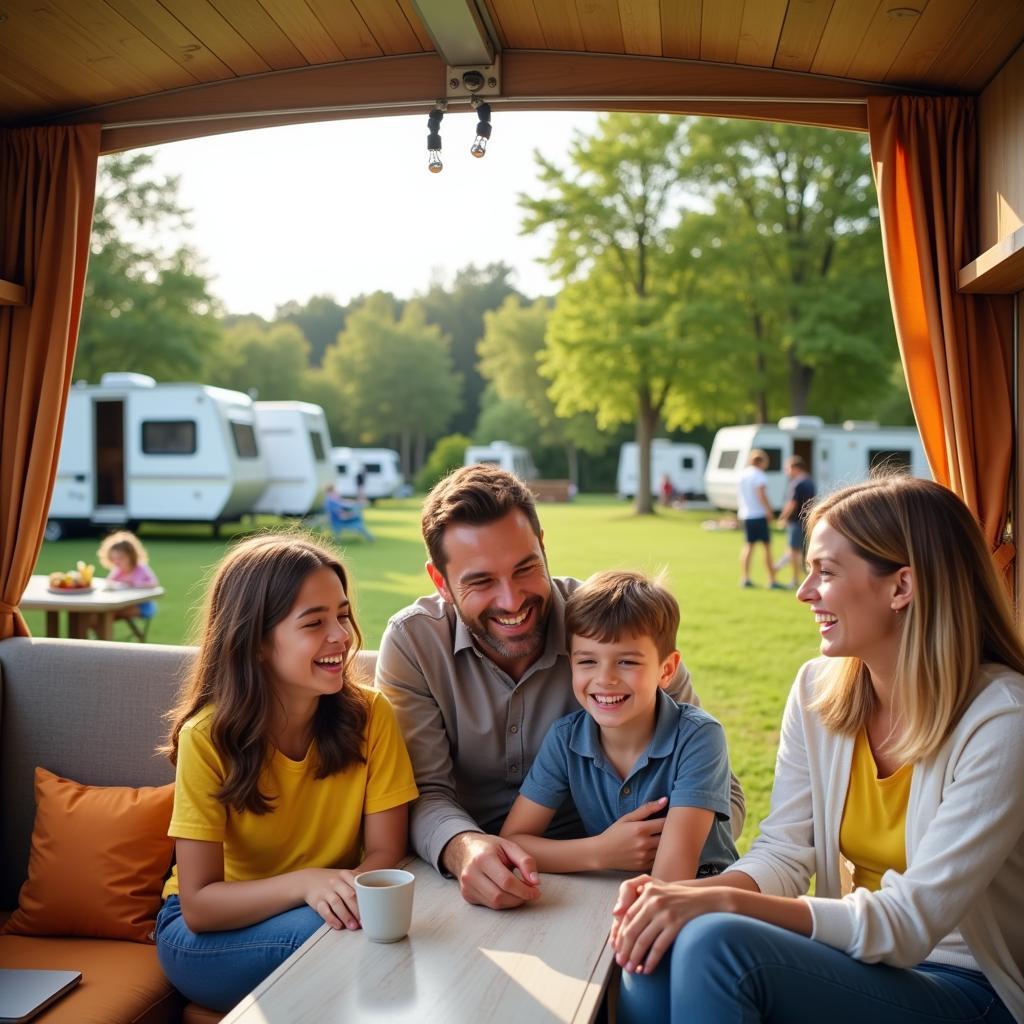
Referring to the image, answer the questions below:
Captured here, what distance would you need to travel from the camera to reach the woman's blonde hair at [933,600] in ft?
6.09

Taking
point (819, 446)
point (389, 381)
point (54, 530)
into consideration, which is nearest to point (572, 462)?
point (389, 381)

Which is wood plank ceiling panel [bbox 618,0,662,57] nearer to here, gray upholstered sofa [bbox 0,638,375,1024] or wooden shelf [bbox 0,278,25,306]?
gray upholstered sofa [bbox 0,638,375,1024]

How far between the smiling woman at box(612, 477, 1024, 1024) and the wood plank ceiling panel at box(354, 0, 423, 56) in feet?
5.83

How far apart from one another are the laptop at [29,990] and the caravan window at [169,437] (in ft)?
45.3

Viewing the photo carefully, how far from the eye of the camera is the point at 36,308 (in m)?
3.31

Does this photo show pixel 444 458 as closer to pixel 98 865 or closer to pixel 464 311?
pixel 464 311

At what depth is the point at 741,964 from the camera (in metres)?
1.61

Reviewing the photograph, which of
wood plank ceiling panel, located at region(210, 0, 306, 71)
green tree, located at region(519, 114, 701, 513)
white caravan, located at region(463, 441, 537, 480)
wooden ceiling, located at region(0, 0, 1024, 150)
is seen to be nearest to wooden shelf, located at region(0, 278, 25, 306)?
wooden ceiling, located at region(0, 0, 1024, 150)

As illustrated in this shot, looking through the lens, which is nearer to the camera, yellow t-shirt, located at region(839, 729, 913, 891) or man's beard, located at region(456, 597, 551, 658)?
yellow t-shirt, located at region(839, 729, 913, 891)

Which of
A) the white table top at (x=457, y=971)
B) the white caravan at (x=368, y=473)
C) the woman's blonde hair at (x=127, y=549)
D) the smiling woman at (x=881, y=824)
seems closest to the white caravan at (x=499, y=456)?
the white caravan at (x=368, y=473)

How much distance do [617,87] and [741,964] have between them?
242cm

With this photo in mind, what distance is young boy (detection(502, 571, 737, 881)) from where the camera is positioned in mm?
2041

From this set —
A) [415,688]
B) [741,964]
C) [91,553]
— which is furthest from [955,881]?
[91,553]

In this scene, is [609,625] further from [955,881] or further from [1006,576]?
[1006,576]
